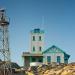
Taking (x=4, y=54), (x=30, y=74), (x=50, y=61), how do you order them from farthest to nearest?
(x=50, y=61), (x=30, y=74), (x=4, y=54)

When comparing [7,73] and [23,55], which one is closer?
[7,73]

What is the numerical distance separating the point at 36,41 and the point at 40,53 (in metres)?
2.96

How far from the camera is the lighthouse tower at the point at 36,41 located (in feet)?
278

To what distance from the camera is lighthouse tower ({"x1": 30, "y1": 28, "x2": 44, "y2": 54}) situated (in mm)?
84625

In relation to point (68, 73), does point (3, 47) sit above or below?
above

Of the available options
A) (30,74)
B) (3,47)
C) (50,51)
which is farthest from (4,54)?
(50,51)

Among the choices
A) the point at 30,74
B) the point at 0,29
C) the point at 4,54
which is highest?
the point at 0,29

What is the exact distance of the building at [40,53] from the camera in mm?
82812

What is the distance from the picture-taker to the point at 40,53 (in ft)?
277

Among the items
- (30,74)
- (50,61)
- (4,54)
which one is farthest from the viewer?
(50,61)

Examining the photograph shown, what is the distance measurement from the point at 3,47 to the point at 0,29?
109 inches

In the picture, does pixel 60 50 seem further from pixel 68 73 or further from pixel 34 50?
pixel 68 73

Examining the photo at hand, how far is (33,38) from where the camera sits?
84.8 meters

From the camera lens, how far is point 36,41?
Answer: 8494 centimetres
